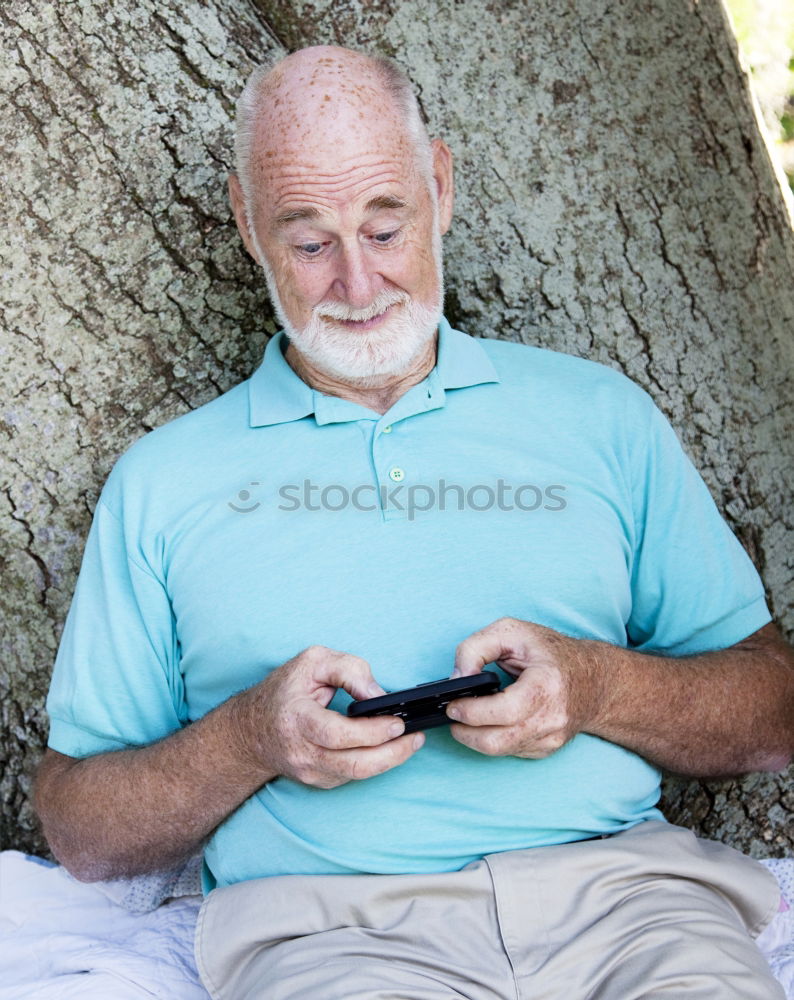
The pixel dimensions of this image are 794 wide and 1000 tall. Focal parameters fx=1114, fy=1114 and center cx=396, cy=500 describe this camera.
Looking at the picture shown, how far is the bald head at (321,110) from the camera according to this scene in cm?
263

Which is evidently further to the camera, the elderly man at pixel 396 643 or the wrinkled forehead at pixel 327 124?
the wrinkled forehead at pixel 327 124

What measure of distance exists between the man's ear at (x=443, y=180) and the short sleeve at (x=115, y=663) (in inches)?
46.5

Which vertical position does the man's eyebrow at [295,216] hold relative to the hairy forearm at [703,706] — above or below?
above

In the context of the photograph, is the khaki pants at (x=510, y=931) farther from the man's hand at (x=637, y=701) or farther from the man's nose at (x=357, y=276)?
the man's nose at (x=357, y=276)

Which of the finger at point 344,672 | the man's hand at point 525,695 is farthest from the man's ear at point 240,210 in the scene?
the man's hand at point 525,695

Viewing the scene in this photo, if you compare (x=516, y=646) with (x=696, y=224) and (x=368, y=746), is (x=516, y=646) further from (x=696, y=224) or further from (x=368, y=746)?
(x=696, y=224)

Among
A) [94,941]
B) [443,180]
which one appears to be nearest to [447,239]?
[443,180]

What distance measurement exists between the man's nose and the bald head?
0.78ft

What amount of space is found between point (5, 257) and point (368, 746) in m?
1.67

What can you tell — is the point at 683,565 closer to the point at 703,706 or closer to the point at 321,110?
the point at 703,706

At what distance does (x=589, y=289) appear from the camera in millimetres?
3133

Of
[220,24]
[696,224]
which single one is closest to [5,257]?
[220,24]

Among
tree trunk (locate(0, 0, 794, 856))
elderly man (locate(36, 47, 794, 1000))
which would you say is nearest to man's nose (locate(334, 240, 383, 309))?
elderly man (locate(36, 47, 794, 1000))

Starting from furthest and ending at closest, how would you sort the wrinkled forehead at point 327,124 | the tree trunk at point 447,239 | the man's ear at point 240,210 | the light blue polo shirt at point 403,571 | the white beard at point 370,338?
1. the tree trunk at point 447,239
2. the man's ear at point 240,210
3. the white beard at point 370,338
4. the wrinkled forehead at point 327,124
5. the light blue polo shirt at point 403,571
